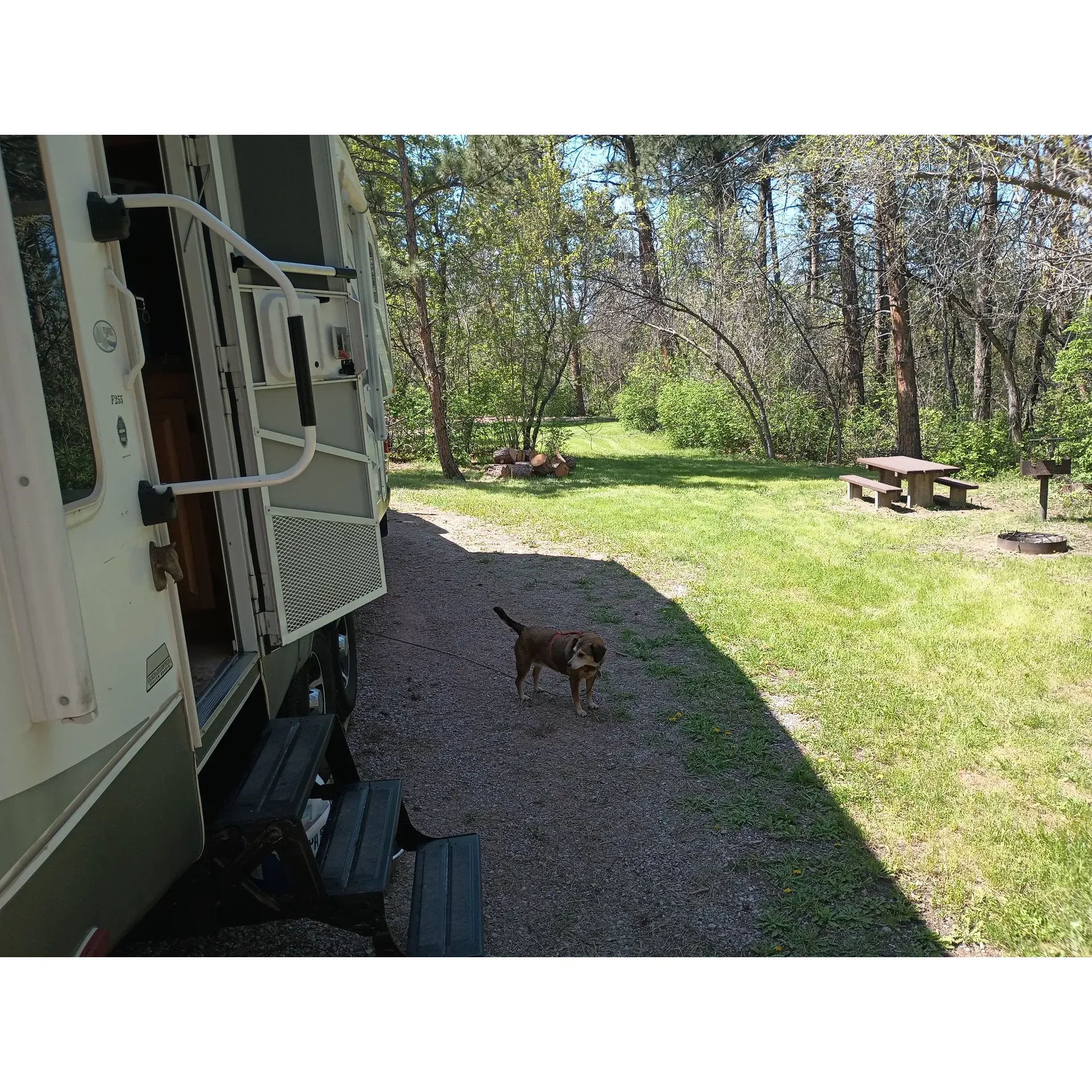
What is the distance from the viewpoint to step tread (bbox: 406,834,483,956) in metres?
2.28

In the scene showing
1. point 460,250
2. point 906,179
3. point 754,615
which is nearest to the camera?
point 754,615

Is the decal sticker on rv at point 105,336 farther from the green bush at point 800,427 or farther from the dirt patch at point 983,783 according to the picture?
the green bush at point 800,427

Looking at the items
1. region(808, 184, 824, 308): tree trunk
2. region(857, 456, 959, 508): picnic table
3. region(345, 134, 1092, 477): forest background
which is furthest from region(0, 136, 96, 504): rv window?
region(808, 184, 824, 308): tree trunk

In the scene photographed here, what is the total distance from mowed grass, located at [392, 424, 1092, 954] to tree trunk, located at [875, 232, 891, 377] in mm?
3964

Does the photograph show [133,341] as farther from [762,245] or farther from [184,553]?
[762,245]

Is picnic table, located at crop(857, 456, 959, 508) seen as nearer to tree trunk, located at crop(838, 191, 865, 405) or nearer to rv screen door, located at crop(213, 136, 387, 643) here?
tree trunk, located at crop(838, 191, 865, 405)

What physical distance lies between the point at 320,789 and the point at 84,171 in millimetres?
2071

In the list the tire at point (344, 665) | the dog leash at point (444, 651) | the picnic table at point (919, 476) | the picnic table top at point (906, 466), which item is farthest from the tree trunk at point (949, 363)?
the tire at point (344, 665)

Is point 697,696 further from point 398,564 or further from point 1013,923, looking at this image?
point 398,564

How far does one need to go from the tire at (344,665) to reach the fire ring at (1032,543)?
21.3 ft

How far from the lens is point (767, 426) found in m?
17.2

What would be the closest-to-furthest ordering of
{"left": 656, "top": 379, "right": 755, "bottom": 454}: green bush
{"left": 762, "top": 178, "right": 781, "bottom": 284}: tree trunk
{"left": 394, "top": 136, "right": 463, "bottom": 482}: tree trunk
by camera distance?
{"left": 394, "top": 136, "right": 463, "bottom": 482}: tree trunk < {"left": 762, "top": 178, "right": 781, "bottom": 284}: tree trunk < {"left": 656, "top": 379, "right": 755, "bottom": 454}: green bush

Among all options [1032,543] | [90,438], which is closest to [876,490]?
[1032,543]

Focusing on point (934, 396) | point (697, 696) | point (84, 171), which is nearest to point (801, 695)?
point (697, 696)
